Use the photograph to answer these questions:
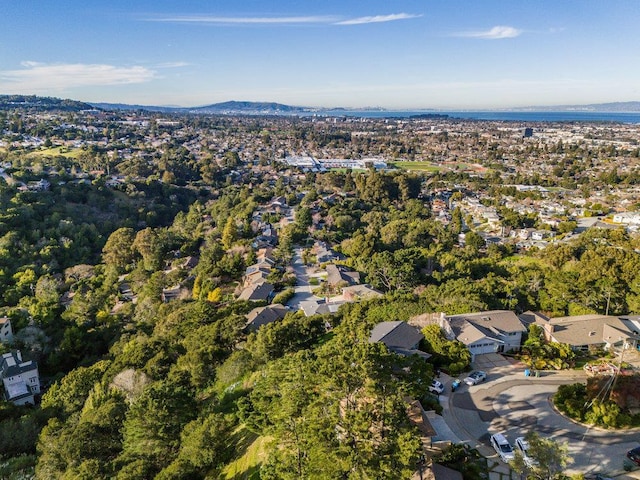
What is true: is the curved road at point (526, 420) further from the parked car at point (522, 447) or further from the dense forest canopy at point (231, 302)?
the dense forest canopy at point (231, 302)

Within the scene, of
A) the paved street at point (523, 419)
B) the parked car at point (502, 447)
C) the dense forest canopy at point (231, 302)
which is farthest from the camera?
the paved street at point (523, 419)

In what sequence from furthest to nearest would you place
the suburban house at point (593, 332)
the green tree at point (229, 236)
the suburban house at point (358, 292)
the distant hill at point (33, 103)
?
the distant hill at point (33, 103)
the green tree at point (229, 236)
the suburban house at point (358, 292)
the suburban house at point (593, 332)

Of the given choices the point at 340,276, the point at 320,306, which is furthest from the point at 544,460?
the point at 340,276

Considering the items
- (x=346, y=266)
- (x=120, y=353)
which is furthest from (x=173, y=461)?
(x=346, y=266)

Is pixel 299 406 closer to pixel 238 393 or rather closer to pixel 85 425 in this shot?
pixel 238 393

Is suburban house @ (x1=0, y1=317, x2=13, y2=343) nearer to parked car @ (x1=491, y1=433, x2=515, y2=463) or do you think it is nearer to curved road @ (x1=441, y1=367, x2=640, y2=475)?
curved road @ (x1=441, y1=367, x2=640, y2=475)

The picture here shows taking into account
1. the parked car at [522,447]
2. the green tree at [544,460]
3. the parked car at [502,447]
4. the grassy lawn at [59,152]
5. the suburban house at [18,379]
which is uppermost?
the grassy lawn at [59,152]

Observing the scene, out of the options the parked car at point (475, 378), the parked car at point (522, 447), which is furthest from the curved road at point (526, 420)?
the parked car at point (522, 447)

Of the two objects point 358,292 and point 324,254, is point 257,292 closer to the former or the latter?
point 358,292
